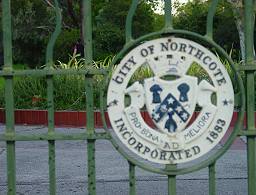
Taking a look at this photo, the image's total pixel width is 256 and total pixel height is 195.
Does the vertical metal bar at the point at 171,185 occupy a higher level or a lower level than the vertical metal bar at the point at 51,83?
lower

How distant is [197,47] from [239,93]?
328mm

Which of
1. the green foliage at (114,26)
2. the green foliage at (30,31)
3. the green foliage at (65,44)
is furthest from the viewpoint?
the green foliage at (30,31)

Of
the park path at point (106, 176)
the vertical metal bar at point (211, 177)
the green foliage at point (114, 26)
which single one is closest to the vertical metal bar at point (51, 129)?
the vertical metal bar at point (211, 177)

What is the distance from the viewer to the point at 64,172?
680cm

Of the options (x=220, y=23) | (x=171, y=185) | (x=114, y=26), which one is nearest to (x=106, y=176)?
(x=171, y=185)

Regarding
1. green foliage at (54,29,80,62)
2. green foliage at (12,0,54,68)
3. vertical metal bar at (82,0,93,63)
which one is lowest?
vertical metal bar at (82,0,93,63)

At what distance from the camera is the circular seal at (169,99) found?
2865 mm

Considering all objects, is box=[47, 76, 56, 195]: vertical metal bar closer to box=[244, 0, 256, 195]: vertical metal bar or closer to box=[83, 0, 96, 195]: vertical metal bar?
box=[83, 0, 96, 195]: vertical metal bar

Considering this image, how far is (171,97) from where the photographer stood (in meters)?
2.88

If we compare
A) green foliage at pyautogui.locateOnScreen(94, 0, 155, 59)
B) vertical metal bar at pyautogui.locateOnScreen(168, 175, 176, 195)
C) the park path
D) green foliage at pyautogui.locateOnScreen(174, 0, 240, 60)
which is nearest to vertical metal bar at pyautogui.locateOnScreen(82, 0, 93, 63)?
vertical metal bar at pyautogui.locateOnScreen(168, 175, 176, 195)

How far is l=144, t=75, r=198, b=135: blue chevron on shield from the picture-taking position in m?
2.88

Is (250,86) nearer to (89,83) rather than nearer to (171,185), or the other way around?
(171,185)

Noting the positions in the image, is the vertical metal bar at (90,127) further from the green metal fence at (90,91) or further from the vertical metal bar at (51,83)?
the vertical metal bar at (51,83)

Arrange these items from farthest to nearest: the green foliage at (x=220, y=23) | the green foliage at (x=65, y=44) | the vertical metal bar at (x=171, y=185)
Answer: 1. the green foliage at (x=220, y=23)
2. the green foliage at (x=65, y=44)
3. the vertical metal bar at (x=171, y=185)
